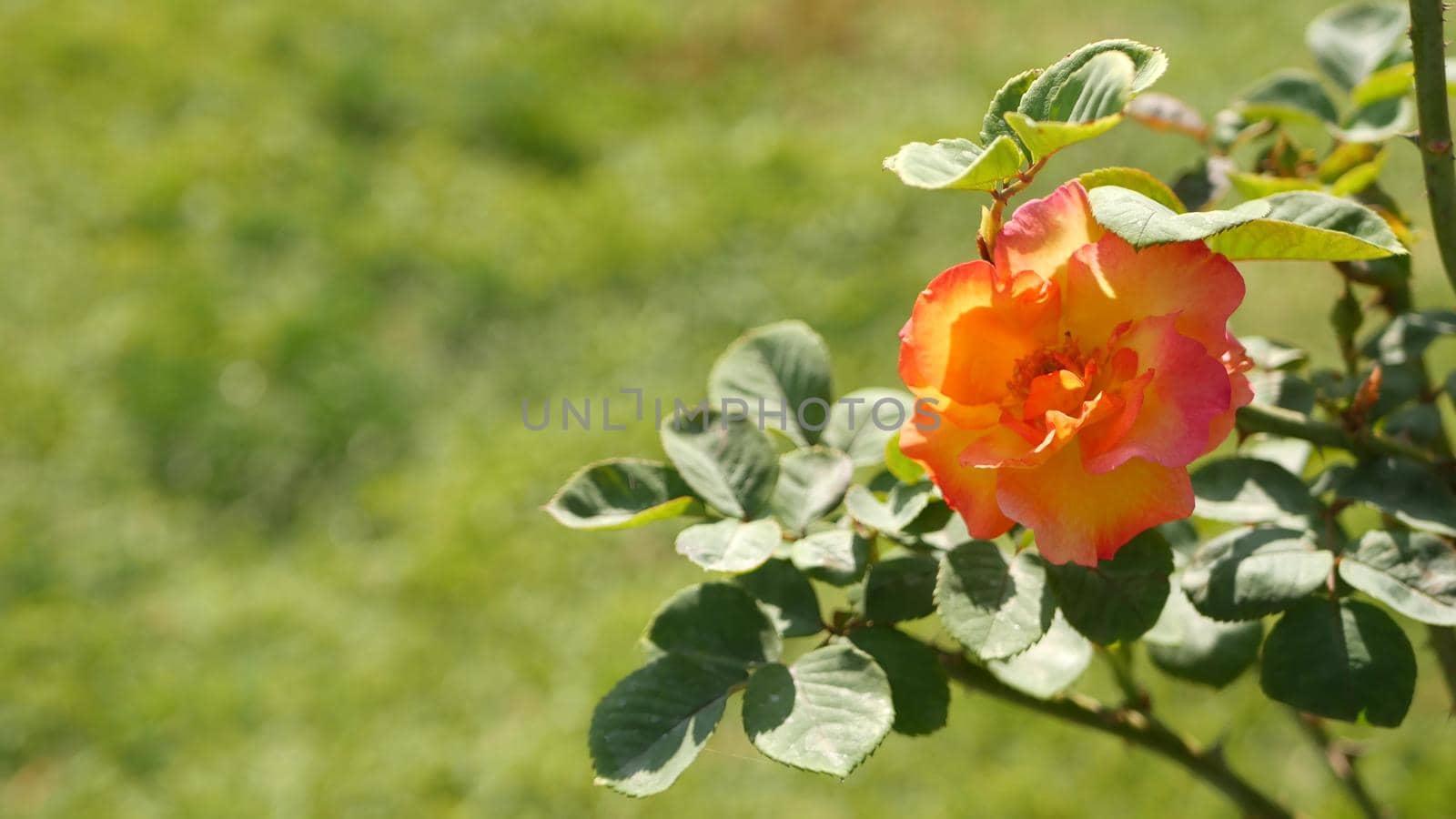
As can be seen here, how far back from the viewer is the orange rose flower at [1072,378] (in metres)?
0.51

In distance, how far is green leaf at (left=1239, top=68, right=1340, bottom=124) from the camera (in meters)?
0.81

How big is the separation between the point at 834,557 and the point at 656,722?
0.11m

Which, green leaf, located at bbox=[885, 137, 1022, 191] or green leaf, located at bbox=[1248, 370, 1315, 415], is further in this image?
green leaf, located at bbox=[1248, 370, 1315, 415]

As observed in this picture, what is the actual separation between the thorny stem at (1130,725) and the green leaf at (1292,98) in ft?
1.25

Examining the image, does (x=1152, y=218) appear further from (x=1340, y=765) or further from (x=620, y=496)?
(x=1340, y=765)

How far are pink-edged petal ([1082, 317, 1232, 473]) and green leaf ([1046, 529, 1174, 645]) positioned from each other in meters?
0.07

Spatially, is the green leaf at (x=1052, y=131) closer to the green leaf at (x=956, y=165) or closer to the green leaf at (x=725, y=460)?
the green leaf at (x=956, y=165)

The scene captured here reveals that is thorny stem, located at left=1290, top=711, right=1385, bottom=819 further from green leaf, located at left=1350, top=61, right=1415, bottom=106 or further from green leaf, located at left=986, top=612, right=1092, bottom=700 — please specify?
green leaf, located at left=1350, top=61, right=1415, bottom=106

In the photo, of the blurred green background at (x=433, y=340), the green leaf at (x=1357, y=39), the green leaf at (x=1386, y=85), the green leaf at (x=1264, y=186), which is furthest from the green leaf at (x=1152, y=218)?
the blurred green background at (x=433, y=340)

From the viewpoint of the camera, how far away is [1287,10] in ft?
10.9

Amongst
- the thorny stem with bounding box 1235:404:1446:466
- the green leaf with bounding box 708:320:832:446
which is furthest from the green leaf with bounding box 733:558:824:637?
the thorny stem with bounding box 1235:404:1446:466

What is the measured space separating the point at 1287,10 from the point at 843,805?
8.22 ft

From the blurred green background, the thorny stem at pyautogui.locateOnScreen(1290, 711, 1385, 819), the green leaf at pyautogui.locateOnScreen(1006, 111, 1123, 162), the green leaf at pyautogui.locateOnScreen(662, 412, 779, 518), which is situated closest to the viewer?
the green leaf at pyautogui.locateOnScreen(1006, 111, 1123, 162)

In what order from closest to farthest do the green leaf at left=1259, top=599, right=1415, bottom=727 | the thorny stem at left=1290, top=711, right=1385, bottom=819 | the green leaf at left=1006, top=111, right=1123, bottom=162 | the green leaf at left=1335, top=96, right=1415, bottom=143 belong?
the green leaf at left=1006, top=111, right=1123, bottom=162
the green leaf at left=1259, top=599, right=1415, bottom=727
the green leaf at left=1335, top=96, right=1415, bottom=143
the thorny stem at left=1290, top=711, right=1385, bottom=819
